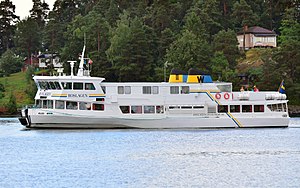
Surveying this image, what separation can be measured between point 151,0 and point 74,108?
76753 millimetres

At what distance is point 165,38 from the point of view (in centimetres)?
12156

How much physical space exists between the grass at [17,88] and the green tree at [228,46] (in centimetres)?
2891

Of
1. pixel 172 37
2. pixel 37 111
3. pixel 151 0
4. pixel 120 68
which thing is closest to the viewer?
pixel 37 111

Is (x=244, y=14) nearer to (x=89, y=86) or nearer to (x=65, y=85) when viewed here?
(x=89, y=86)

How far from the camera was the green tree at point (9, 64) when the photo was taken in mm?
143750

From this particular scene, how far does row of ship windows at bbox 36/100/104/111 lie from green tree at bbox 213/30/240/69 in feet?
160

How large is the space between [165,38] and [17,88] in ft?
84.5

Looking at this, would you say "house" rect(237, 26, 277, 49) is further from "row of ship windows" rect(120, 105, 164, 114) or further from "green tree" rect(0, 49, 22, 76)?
"row of ship windows" rect(120, 105, 164, 114)

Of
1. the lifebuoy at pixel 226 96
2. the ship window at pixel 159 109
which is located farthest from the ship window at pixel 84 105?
the lifebuoy at pixel 226 96

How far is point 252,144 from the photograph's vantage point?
60375 mm

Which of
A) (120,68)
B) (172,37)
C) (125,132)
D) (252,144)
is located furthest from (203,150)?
(172,37)

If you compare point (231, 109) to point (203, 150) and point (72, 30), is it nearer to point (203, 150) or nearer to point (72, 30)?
point (203, 150)

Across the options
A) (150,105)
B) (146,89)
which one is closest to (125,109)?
(150,105)

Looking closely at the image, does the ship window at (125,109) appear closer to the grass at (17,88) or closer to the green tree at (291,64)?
the green tree at (291,64)
